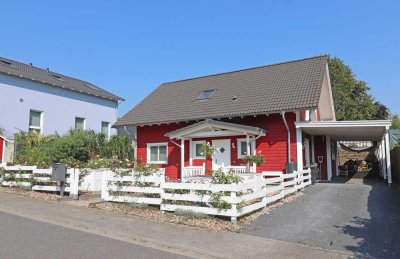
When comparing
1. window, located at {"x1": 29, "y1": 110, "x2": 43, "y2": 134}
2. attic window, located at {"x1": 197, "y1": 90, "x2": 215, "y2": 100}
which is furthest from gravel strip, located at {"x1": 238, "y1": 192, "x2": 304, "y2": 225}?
window, located at {"x1": 29, "y1": 110, "x2": 43, "y2": 134}

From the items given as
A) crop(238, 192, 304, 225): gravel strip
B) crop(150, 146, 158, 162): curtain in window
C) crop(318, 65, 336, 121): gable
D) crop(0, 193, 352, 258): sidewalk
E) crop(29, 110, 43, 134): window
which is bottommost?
crop(0, 193, 352, 258): sidewalk

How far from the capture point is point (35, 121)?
23.5m

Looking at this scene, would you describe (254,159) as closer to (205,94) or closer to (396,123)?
(205,94)

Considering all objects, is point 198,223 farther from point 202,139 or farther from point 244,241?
point 202,139

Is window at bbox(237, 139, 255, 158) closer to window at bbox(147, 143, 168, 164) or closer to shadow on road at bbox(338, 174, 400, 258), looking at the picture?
window at bbox(147, 143, 168, 164)

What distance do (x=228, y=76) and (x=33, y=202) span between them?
46.8 ft

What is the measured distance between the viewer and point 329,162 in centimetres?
2084

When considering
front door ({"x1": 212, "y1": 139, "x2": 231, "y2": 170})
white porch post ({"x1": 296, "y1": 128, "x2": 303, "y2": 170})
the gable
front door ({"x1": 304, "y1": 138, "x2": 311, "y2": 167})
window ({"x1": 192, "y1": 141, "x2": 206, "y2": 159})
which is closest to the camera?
white porch post ({"x1": 296, "y1": 128, "x2": 303, "y2": 170})

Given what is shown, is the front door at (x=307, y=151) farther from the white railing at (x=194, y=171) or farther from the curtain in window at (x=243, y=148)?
the white railing at (x=194, y=171)

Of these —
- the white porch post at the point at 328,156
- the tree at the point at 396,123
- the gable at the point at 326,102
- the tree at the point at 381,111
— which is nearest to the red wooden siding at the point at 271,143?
the gable at the point at 326,102

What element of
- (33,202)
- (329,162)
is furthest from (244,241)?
(329,162)

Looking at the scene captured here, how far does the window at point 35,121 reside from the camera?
75.8 ft

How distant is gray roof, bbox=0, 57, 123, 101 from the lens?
22759 millimetres

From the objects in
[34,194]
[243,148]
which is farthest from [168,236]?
[243,148]
